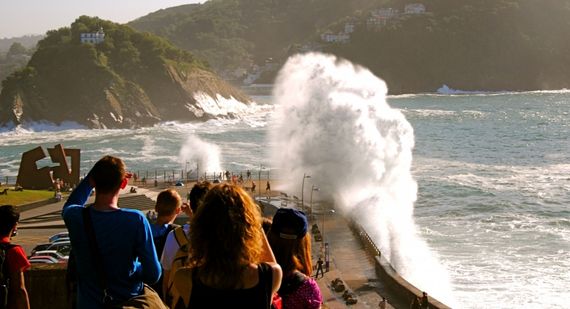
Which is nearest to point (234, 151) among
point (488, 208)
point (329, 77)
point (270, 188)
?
point (329, 77)

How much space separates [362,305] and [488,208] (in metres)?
22.8

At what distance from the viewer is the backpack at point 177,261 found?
15.7ft

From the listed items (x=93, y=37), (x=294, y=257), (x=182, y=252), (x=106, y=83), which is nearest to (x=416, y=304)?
(x=182, y=252)

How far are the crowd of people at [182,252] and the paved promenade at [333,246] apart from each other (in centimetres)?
1737

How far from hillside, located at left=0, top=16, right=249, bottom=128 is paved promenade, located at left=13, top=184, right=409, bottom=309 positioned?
92388mm

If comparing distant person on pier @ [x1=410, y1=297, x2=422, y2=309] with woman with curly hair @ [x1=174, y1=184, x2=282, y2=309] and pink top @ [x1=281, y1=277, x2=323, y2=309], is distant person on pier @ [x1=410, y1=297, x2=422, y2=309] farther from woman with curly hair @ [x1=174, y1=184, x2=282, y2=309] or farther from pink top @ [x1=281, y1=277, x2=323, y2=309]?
woman with curly hair @ [x1=174, y1=184, x2=282, y2=309]

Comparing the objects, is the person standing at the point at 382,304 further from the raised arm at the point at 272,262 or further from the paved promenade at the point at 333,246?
the raised arm at the point at 272,262

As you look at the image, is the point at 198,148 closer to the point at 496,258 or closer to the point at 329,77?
the point at 329,77

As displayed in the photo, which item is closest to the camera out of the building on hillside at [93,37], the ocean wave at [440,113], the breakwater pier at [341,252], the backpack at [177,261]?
the backpack at [177,261]

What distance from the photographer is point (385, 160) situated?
Answer: 49.2 m

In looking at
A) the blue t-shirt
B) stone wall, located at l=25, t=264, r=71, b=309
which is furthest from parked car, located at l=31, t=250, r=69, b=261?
the blue t-shirt

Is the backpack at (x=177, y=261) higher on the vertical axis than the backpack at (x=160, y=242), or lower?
higher

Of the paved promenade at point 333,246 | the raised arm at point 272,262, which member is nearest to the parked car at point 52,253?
the paved promenade at point 333,246

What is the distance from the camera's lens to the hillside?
133 meters
